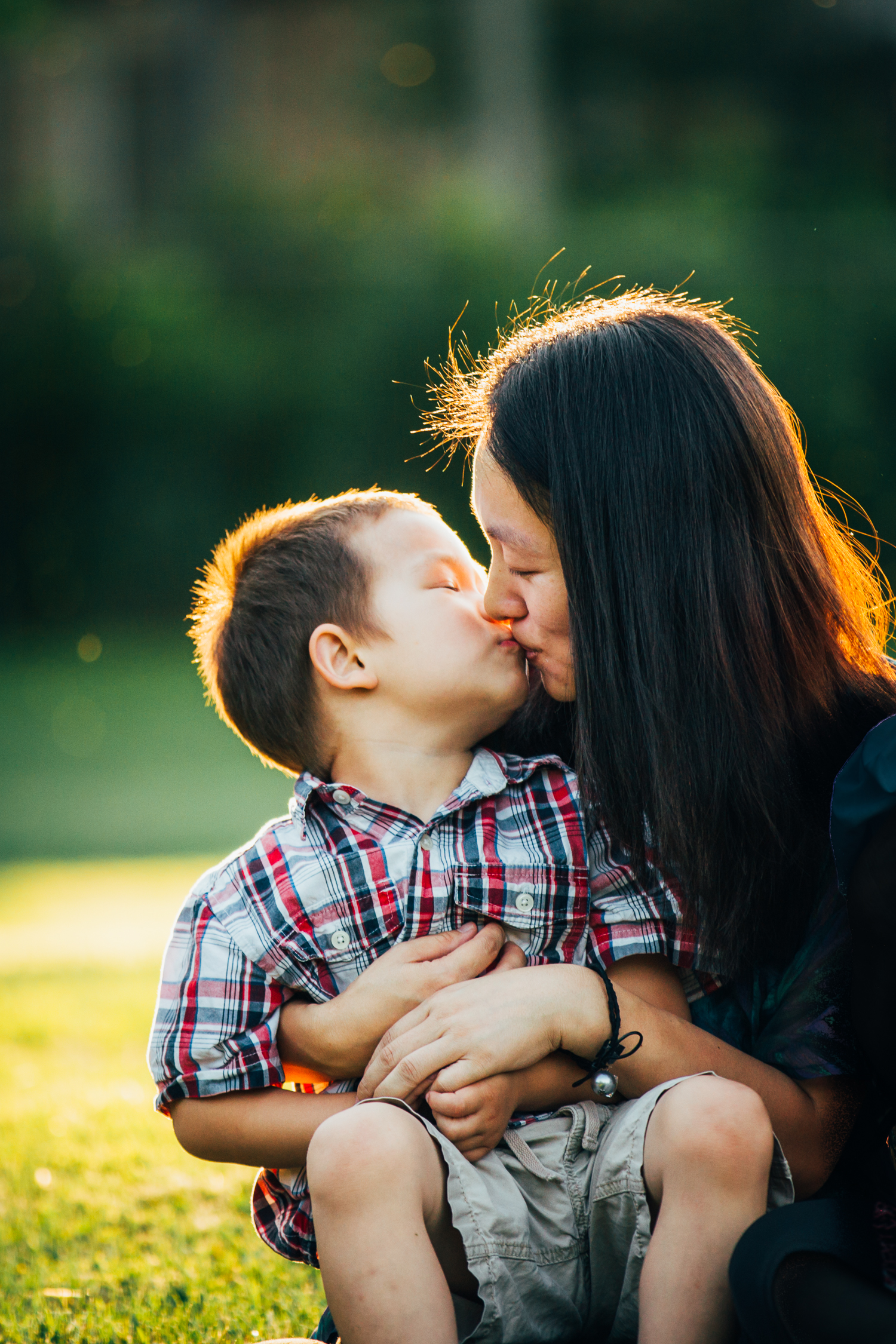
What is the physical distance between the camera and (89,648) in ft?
65.3

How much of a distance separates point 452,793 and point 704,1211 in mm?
704

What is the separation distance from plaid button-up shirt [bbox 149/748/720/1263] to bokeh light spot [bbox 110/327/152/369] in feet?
63.5

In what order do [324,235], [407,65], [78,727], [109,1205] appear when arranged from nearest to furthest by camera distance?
[109,1205] → [78,727] → [324,235] → [407,65]

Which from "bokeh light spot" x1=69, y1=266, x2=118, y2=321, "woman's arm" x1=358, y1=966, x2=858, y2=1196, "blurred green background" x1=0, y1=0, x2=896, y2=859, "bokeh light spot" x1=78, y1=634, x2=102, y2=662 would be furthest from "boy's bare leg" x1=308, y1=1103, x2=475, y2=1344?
"bokeh light spot" x1=69, y1=266, x2=118, y2=321

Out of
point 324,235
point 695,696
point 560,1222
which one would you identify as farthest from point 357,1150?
point 324,235

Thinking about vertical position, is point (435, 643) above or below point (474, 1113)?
above

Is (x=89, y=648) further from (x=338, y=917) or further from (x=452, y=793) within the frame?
(x=338, y=917)

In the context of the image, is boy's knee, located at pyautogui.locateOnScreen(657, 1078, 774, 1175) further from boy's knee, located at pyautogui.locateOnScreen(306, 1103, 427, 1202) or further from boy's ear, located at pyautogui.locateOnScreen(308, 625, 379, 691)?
boy's ear, located at pyautogui.locateOnScreen(308, 625, 379, 691)

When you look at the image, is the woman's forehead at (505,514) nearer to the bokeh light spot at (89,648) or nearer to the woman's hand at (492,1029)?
the woman's hand at (492,1029)

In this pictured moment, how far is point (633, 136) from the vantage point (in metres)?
22.8

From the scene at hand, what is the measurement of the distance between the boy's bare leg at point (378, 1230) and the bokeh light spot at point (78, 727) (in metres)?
13.8

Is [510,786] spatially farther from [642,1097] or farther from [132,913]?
[132,913]

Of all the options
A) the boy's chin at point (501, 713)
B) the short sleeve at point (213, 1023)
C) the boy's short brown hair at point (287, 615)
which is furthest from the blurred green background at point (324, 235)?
the short sleeve at point (213, 1023)

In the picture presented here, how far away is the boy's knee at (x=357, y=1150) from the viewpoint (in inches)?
56.9
